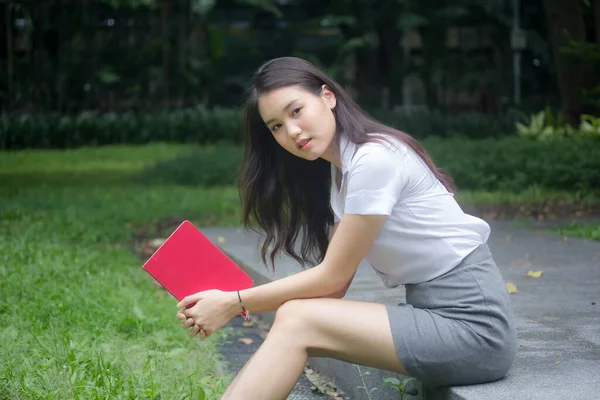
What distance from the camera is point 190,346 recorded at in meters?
4.67

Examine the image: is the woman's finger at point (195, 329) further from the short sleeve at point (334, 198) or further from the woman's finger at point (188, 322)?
the short sleeve at point (334, 198)

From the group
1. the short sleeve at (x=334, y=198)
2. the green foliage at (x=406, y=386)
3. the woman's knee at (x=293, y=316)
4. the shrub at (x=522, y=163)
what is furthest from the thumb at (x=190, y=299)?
the shrub at (x=522, y=163)

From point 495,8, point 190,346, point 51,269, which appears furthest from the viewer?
point 495,8

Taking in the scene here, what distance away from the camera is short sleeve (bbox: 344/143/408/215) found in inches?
113

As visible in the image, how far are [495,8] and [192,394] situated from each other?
2573cm

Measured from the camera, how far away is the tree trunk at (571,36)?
13773 millimetres

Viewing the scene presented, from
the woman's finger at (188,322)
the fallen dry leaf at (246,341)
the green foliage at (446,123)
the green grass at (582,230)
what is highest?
the woman's finger at (188,322)

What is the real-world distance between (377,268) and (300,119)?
56 centimetres

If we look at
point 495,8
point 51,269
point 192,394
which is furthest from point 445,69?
point 192,394

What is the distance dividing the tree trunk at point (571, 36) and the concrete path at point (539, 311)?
6.52 meters

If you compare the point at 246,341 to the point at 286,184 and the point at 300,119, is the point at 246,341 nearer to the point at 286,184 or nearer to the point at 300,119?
the point at 286,184

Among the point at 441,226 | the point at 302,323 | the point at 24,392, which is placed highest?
the point at 441,226

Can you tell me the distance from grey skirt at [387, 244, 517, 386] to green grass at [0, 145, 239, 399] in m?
0.83

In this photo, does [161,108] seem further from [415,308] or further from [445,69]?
[415,308]
